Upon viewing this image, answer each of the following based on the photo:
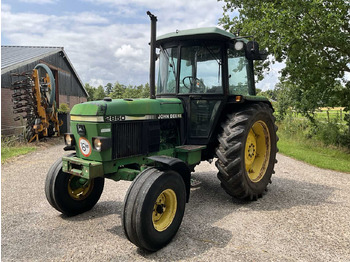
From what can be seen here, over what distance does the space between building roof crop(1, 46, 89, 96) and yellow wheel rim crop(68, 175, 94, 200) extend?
12272 mm

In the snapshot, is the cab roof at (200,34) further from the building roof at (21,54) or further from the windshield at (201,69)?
the building roof at (21,54)

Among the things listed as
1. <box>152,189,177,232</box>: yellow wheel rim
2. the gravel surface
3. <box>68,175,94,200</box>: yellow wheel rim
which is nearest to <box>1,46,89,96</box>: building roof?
the gravel surface

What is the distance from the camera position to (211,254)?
297cm

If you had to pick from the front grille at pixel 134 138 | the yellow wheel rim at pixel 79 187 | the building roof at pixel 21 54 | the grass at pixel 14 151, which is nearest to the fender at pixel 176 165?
the front grille at pixel 134 138

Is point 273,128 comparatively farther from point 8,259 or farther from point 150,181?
point 8,259

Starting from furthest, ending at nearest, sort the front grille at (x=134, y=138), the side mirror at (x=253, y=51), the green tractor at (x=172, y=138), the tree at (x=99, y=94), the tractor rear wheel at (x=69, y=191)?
the tree at (x=99, y=94) < the side mirror at (x=253, y=51) < the tractor rear wheel at (x=69, y=191) < the front grille at (x=134, y=138) < the green tractor at (x=172, y=138)

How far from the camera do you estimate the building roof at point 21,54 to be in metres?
14.7

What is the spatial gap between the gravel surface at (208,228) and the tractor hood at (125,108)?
4.75ft

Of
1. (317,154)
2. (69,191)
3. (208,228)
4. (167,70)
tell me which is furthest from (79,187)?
(317,154)

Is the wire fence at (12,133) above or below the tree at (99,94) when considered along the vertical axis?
below

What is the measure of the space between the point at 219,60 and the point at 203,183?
250 cm

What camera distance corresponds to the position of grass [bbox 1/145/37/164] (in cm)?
864

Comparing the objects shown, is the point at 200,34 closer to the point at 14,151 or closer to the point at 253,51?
the point at 253,51

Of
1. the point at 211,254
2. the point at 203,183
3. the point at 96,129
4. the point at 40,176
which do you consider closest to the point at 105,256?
the point at 211,254
